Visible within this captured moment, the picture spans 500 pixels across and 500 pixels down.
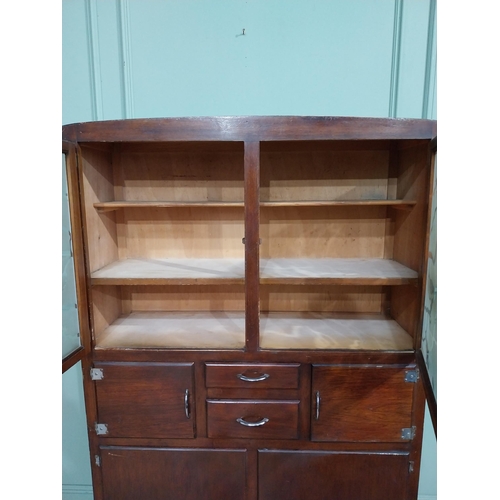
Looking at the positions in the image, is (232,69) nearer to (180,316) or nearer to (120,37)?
(120,37)

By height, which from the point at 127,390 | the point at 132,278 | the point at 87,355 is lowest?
the point at 127,390

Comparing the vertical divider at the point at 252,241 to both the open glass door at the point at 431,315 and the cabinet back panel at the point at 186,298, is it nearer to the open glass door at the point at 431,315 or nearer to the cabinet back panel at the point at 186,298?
the cabinet back panel at the point at 186,298

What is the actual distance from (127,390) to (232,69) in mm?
1495

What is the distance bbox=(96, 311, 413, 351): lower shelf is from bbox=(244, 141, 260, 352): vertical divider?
10cm

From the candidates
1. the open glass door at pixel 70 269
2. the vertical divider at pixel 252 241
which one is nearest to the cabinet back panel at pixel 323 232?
the vertical divider at pixel 252 241

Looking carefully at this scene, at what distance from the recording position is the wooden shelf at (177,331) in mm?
1456

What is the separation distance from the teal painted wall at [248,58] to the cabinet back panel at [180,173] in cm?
18

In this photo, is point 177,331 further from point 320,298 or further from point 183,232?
point 320,298

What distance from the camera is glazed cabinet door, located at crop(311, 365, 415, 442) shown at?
55.3 inches

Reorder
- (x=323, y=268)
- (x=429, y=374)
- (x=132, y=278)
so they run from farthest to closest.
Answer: (x=323, y=268), (x=132, y=278), (x=429, y=374)

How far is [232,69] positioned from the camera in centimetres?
163

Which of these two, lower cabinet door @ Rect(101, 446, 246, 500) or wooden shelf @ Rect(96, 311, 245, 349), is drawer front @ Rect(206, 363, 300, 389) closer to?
wooden shelf @ Rect(96, 311, 245, 349)

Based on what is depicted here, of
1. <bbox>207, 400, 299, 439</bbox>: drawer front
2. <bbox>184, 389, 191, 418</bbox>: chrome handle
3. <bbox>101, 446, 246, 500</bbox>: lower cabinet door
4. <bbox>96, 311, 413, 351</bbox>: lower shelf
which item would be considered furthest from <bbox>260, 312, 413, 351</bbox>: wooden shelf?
<bbox>101, 446, 246, 500</bbox>: lower cabinet door

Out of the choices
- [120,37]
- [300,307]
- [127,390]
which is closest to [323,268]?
[300,307]
